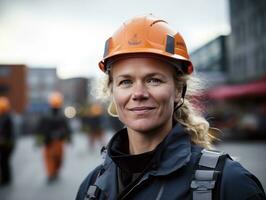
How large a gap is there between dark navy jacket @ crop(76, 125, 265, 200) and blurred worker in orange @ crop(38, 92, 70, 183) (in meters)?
8.38

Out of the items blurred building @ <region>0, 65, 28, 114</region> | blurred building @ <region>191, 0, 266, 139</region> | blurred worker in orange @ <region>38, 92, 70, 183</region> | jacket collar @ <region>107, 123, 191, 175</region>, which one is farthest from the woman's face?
blurred building @ <region>0, 65, 28, 114</region>

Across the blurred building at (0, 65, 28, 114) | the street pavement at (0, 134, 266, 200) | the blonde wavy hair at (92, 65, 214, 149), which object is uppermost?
the blurred building at (0, 65, 28, 114)

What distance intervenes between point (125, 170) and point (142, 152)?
151 millimetres

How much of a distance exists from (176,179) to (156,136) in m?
0.31

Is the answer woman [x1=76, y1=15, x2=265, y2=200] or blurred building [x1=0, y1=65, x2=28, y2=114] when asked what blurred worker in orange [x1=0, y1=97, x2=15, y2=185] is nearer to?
woman [x1=76, y1=15, x2=265, y2=200]

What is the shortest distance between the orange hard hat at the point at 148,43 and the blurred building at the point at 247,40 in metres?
34.0

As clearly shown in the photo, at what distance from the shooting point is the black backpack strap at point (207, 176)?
1723 mm

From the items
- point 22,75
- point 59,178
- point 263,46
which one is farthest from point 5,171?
point 22,75

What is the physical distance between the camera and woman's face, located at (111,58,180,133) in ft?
6.63

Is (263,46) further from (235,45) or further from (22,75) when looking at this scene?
(22,75)

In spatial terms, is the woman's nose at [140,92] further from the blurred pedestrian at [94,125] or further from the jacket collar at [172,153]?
the blurred pedestrian at [94,125]

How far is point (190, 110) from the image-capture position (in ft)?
7.97

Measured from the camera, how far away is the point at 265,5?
34.9 m

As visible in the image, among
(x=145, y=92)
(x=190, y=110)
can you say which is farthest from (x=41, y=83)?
(x=145, y=92)
